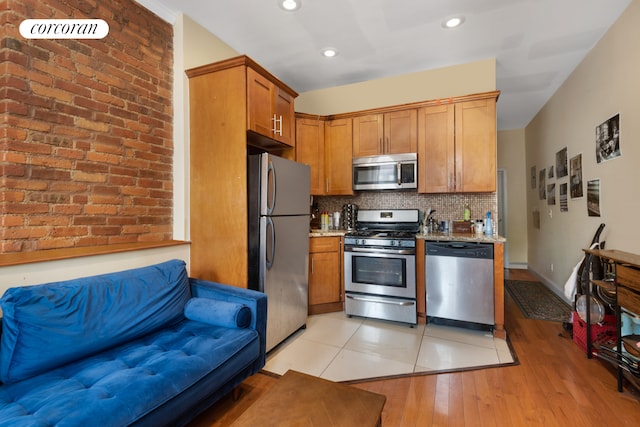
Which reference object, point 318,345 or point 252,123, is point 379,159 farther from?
point 318,345

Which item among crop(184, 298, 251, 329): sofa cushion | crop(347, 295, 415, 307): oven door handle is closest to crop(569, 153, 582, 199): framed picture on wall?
crop(347, 295, 415, 307): oven door handle

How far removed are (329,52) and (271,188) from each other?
1.82m

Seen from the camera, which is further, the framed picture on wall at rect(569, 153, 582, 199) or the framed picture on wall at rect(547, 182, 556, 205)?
the framed picture on wall at rect(547, 182, 556, 205)

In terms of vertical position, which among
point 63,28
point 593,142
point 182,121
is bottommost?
point 593,142

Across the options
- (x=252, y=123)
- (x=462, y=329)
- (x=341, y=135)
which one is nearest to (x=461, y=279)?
(x=462, y=329)

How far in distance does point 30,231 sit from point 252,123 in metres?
1.61

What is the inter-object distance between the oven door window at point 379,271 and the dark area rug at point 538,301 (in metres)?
1.60

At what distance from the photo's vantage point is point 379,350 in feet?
8.21

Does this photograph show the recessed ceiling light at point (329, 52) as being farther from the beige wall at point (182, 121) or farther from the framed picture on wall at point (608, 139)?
the framed picture on wall at point (608, 139)

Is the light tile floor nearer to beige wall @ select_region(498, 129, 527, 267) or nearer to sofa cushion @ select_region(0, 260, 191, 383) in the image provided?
sofa cushion @ select_region(0, 260, 191, 383)

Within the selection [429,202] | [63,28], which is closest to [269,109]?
[63,28]

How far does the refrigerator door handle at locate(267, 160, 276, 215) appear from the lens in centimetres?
238

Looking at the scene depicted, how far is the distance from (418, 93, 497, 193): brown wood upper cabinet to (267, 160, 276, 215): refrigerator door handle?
184 cm

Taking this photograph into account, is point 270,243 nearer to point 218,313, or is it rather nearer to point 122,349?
point 218,313
